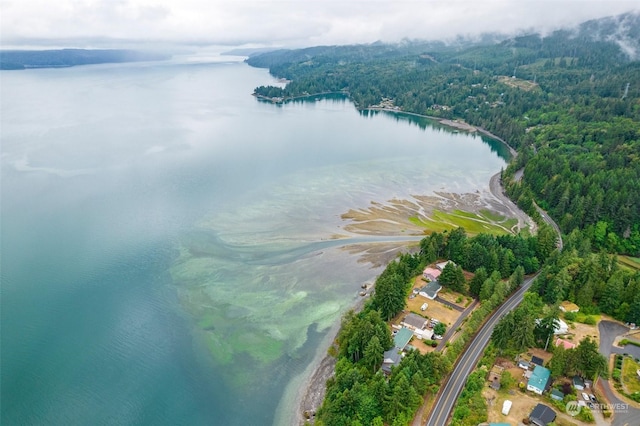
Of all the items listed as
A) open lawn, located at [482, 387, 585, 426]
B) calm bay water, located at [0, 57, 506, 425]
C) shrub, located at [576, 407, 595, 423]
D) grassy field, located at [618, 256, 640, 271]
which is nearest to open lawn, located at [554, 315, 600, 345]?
shrub, located at [576, 407, 595, 423]

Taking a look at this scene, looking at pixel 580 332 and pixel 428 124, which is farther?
pixel 428 124

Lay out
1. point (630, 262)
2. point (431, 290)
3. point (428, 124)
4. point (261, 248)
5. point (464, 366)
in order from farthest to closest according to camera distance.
Answer: 1. point (428, 124)
2. point (261, 248)
3. point (630, 262)
4. point (431, 290)
5. point (464, 366)

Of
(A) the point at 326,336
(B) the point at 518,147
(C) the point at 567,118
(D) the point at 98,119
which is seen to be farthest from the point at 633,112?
(D) the point at 98,119

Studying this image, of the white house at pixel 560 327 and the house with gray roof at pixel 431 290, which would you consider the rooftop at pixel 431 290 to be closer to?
the house with gray roof at pixel 431 290

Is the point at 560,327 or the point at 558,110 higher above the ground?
the point at 558,110

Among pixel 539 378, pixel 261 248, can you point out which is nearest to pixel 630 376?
pixel 539 378

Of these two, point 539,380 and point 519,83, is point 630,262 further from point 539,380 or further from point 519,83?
point 519,83
